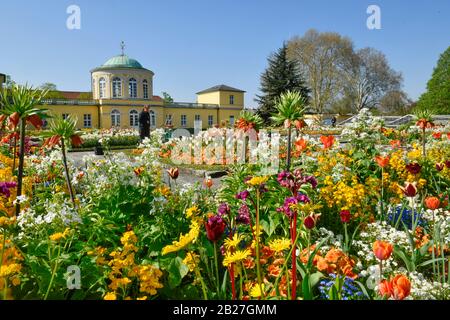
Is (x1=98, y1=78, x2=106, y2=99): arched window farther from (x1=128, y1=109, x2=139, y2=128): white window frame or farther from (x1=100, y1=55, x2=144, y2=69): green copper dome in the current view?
(x1=128, y1=109, x2=139, y2=128): white window frame

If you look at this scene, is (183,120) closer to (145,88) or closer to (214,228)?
(145,88)

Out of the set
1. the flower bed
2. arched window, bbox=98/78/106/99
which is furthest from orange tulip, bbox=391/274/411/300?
arched window, bbox=98/78/106/99

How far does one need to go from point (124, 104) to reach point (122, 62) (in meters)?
6.39

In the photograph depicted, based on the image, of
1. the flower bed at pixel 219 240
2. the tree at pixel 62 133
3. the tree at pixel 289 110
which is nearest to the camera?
the flower bed at pixel 219 240

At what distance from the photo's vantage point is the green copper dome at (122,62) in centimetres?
4422

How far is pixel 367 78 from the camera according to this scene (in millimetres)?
41406

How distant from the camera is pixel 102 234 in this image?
2.12 m

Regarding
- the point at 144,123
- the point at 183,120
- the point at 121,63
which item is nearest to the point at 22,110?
the point at 144,123

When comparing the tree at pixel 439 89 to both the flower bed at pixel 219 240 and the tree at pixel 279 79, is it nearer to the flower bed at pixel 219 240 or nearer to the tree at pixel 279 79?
the tree at pixel 279 79

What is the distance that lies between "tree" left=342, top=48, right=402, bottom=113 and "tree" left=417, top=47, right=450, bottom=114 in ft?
14.9

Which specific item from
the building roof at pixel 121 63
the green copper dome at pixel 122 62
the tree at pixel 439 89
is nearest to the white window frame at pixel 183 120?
the building roof at pixel 121 63

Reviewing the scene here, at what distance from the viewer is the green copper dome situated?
44219 mm
